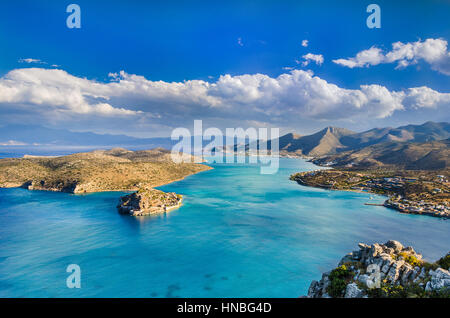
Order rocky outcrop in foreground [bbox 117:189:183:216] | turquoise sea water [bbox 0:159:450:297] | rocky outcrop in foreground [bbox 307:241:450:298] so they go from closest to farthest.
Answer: rocky outcrop in foreground [bbox 307:241:450:298], turquoise sea water [bbox 0:159:450:297], rocky outcrop in foreground [bbox 117:189:183:216]

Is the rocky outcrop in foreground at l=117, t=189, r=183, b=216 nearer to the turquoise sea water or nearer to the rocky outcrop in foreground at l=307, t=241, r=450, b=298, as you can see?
the turquoise sea water

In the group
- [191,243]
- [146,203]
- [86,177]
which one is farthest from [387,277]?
[86,177]

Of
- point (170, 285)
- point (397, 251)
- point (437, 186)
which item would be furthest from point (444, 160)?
point (170, 285)

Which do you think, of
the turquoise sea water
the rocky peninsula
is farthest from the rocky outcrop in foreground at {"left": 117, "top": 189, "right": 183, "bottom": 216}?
the turquoise sea water

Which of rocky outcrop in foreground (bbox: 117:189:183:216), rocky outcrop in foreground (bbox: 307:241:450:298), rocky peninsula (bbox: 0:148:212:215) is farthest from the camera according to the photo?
rocky peninsula (bbox: 0:148:212:215)

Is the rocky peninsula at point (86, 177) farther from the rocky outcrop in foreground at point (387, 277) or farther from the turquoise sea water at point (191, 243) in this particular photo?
the rocky outcrop in foreground at point (387, 277)

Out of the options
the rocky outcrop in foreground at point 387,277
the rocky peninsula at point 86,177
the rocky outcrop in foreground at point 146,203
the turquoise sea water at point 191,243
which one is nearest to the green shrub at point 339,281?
the rocky outcrop in foreground at point 387,277

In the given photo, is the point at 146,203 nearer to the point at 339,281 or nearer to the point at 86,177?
the point at 86,177
